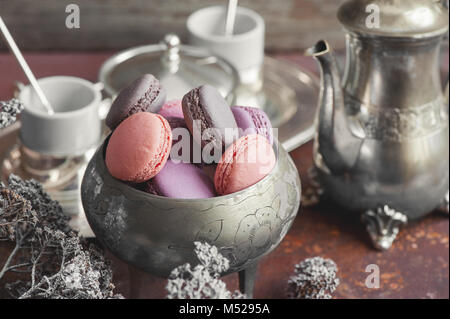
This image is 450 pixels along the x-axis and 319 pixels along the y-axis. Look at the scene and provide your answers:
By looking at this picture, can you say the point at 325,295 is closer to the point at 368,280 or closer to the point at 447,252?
the point at 368,280

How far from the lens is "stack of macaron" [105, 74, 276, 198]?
510mm

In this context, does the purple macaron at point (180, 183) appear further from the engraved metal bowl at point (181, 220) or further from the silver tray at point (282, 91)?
the silver tray at point (282, 91)

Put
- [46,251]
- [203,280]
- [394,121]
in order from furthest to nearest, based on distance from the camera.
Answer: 1. [394,121]
2. [46,251]
3. [203,280]

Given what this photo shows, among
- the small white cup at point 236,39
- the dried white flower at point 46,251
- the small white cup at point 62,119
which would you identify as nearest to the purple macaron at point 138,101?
the dried white flower at point 46,251

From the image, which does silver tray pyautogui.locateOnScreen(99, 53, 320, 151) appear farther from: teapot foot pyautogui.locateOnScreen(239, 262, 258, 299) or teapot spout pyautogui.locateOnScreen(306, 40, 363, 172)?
teapot foot pyautogui.locateOnScreen(239, 262, 258, 299)

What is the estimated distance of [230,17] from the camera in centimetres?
99

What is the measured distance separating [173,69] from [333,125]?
288 mm

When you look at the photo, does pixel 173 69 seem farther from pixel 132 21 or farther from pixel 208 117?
pixel 132 21

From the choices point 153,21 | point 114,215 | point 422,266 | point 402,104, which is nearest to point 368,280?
point 422,266

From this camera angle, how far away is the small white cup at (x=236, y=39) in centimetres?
97

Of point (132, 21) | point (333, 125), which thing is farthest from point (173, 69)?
point (132, 21)

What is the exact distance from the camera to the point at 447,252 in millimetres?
731

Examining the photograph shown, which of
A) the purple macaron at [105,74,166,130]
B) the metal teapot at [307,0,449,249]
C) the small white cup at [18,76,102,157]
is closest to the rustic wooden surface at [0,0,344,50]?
the small white cup at [18,76,102,157]
